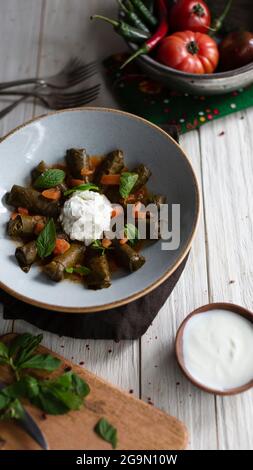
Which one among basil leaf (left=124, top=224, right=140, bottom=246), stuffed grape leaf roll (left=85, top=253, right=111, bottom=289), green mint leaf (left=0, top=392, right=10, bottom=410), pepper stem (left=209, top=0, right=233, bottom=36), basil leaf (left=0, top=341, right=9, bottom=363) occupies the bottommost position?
green mint leaf (left=0, top=392, right=10, bottom=410)

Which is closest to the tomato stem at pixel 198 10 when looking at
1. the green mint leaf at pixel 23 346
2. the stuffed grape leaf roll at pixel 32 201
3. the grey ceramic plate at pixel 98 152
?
the grey ceramic plate at pixel 98 152

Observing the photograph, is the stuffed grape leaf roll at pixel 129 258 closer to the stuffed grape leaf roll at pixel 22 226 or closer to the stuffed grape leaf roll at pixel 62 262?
the stuffed grape leaf roll at pixel 62 262

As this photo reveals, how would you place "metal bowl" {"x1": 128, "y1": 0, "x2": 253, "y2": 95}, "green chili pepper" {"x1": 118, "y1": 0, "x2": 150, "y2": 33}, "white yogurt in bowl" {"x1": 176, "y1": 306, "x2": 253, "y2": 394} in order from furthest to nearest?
1. "green chili pepper" {"x1": 118, "y1": 0, "x2": 150, "y2": 33}
2. "metal bowl" {"x1": 128, "y1": 0, "x2": 253, "y2": 95}
3. "white yogurt in bowl" {"x1": 176, "y1": 306, "x2": 253, "y2": 394}

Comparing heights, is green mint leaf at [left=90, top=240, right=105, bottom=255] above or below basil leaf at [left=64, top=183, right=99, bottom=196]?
below

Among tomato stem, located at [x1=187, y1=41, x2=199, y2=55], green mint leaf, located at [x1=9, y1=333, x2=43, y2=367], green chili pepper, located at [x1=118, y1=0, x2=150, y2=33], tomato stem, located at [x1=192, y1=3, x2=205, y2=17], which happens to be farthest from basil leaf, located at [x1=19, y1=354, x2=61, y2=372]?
tomato stem, located at [x1=192, y1=3, x2=205, y2=17]

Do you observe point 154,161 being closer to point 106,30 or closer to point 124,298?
point 124,298

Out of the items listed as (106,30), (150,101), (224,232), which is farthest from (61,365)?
(106,30)

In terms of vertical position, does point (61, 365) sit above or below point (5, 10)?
below

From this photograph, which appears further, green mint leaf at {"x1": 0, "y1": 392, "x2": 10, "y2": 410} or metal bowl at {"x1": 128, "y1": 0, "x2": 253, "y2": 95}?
metal bowl at {"x1": 128, "y1": 0, "x2": 253, "y2": 95}

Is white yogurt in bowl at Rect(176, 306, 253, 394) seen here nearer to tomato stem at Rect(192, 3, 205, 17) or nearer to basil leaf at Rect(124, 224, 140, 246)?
basil leaf at Rect(124, 224, 140, 246)
